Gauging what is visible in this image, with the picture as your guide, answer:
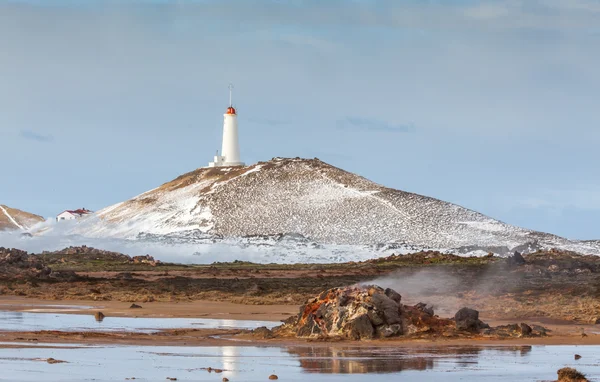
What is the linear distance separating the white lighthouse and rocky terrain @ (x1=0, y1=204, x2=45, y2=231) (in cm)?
2759

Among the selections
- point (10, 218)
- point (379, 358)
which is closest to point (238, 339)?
point (379, 358)

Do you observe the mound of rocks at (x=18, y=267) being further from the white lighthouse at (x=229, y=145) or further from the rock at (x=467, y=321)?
the white lighthouse at (x=229, y=145)

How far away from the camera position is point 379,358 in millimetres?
21062

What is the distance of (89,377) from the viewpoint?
16797 mm

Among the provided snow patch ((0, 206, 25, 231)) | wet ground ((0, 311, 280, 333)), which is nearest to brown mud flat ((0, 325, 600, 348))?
wet ground ((0, 311, 280, 333))

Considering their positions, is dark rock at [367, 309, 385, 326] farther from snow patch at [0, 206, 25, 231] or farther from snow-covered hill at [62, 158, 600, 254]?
snow patch at [0, 206, 25, 231]

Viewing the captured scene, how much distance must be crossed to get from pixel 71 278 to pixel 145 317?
21.3 m

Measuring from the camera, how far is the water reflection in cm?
1919

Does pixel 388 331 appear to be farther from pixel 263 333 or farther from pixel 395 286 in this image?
pixel 395 286

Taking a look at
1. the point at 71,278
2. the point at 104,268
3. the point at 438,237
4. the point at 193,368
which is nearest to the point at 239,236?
the point at 438,237

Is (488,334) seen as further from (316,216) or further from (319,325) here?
(316,216)

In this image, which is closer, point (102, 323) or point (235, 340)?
point (235, 340)

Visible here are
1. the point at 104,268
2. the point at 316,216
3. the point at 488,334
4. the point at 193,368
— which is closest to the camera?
the point at 193,368

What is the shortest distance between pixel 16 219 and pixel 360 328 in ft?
428
